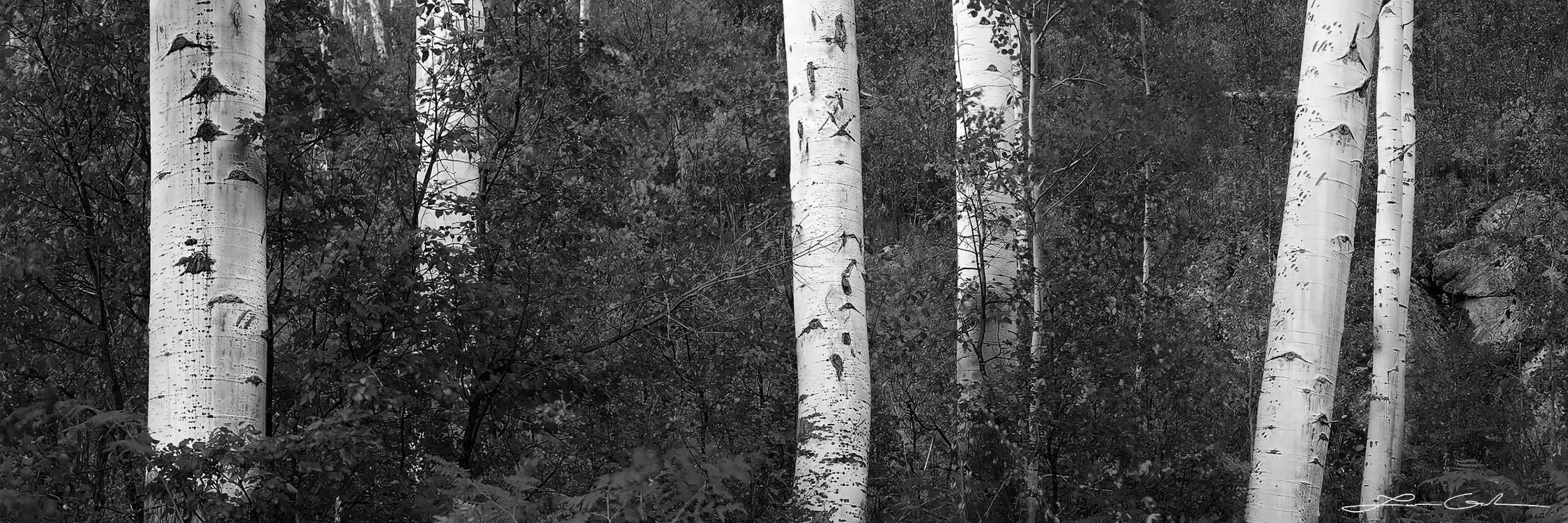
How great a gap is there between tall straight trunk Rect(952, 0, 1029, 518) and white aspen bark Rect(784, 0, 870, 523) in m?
1.01

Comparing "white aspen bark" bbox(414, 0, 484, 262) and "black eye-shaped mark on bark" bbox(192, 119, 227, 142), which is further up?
"white aspen bark" bbox(414, 0, 484, 262)

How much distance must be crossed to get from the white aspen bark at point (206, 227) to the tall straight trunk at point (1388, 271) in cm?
835

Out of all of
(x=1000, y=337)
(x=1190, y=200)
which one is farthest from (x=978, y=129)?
(x=1190, y=200)

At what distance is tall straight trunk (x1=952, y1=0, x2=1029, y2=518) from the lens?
651cm

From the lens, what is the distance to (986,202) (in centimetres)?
672

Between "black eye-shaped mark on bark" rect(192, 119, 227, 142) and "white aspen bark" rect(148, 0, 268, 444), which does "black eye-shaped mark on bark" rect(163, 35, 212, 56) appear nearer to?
"white aspen bark" rect(148, 0, 268, 444)

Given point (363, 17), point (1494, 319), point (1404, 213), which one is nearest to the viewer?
point (1404, 213)

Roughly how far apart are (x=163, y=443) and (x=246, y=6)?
1.57 metres

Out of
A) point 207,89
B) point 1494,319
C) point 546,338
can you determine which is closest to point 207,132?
point 207,89

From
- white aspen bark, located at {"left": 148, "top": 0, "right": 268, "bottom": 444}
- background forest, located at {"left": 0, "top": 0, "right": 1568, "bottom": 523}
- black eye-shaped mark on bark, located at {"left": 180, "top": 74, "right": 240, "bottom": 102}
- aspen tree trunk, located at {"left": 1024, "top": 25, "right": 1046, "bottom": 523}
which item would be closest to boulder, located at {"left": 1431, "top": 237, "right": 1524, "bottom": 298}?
background forest, located at {"left": 0, "top": 0, "right": 1568, "bottom": 523}

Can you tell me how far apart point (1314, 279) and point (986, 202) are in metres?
2.23

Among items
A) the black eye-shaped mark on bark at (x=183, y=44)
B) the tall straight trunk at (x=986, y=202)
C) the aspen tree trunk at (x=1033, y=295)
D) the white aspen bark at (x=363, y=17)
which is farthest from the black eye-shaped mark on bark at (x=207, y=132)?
the white aspen bark at (x=363, y=17)

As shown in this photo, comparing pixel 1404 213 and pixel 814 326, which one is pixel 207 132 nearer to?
pixel 814 326

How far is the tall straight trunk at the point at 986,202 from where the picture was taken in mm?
6512
